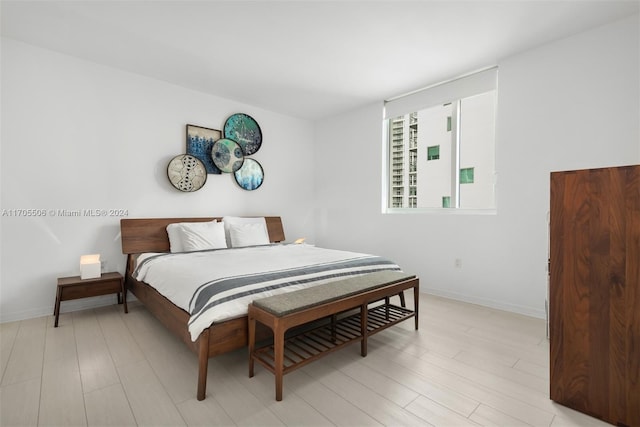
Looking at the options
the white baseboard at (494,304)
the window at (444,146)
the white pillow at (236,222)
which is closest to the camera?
the white baseboard at (494,304)

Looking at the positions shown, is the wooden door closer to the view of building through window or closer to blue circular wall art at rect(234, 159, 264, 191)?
the view of building through window

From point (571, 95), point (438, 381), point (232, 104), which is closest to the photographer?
point (438, 381)

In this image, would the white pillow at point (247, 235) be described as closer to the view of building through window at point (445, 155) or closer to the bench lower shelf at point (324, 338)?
the bench lower shelf at point (324, 338)

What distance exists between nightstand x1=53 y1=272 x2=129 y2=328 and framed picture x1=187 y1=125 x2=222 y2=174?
1700 millimetres

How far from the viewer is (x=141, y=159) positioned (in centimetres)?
350

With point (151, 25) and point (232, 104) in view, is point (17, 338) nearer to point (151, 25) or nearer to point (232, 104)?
point (151, 25)

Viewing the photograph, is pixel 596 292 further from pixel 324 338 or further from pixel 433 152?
pixel 433 152

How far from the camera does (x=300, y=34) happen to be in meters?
2.64

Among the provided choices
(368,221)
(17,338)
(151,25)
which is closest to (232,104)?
(151,25)

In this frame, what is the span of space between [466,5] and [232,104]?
3084 millimetres

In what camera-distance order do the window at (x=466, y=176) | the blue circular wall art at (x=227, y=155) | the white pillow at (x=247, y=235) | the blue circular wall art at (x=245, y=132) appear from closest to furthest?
the window at (x=466, y=176)
the white pillow at (x=247, y=235)
the blue circular wall art at (x=227, y=155)
the blue circular wall art at (x=245, y=132)

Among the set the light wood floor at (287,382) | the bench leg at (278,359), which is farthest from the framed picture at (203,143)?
the bench leg at (278,359)

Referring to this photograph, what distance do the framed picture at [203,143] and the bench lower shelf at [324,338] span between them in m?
2.71

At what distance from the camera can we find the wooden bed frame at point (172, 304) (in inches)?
67.7
